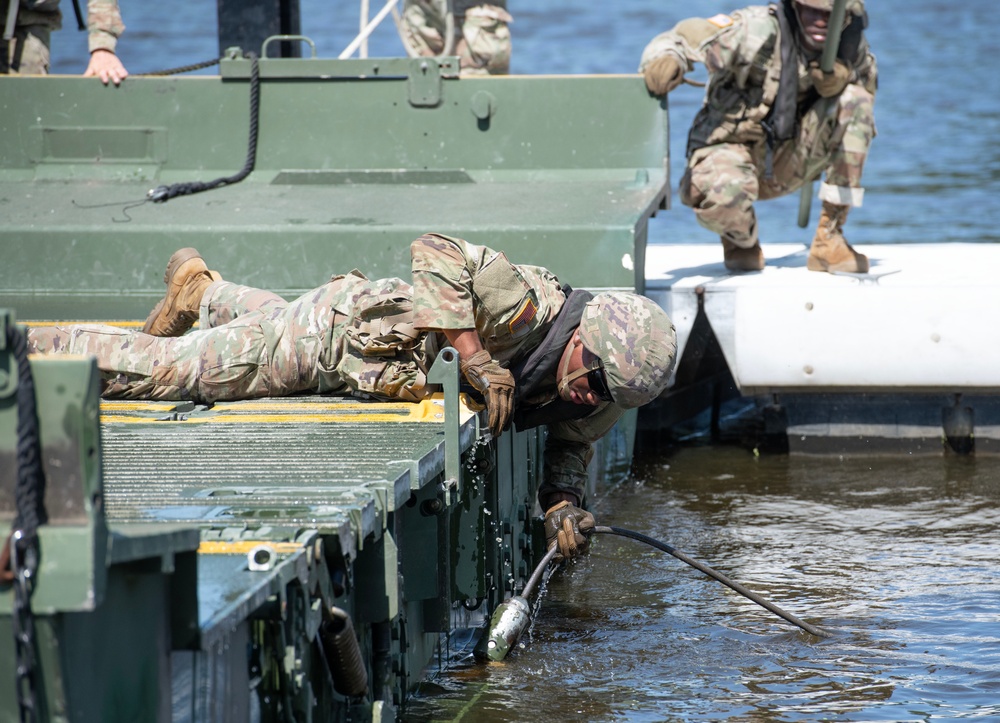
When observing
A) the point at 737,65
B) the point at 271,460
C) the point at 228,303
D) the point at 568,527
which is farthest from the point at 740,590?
the point at 737,65

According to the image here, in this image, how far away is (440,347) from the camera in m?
3.88

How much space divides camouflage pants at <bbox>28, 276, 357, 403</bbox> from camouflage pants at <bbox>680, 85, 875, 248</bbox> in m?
2.56

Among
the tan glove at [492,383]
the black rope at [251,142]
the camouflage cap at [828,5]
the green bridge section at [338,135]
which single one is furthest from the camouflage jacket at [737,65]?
the tan glove at [492,383]

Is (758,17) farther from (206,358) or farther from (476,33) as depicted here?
(206,358)

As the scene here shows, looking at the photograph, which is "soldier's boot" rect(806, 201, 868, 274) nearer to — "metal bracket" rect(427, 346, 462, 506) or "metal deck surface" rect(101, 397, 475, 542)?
"metal deck surface" rect(101, 397, 475, 542)

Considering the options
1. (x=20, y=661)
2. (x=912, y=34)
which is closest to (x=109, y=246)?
(x=20, y=661)

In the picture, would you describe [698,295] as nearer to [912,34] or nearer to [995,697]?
[995,697]

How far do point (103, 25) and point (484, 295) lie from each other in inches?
136

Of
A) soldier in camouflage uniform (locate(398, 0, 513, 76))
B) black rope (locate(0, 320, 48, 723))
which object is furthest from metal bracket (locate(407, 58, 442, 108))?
black rope (locate(0, 320, 48, 723))

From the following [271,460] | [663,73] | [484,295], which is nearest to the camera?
[271,460]

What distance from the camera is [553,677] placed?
3799mm

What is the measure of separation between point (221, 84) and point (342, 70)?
1.68 feet

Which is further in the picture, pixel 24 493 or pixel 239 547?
pixel 239 547

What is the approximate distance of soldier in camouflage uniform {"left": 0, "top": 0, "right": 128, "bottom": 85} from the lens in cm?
649
